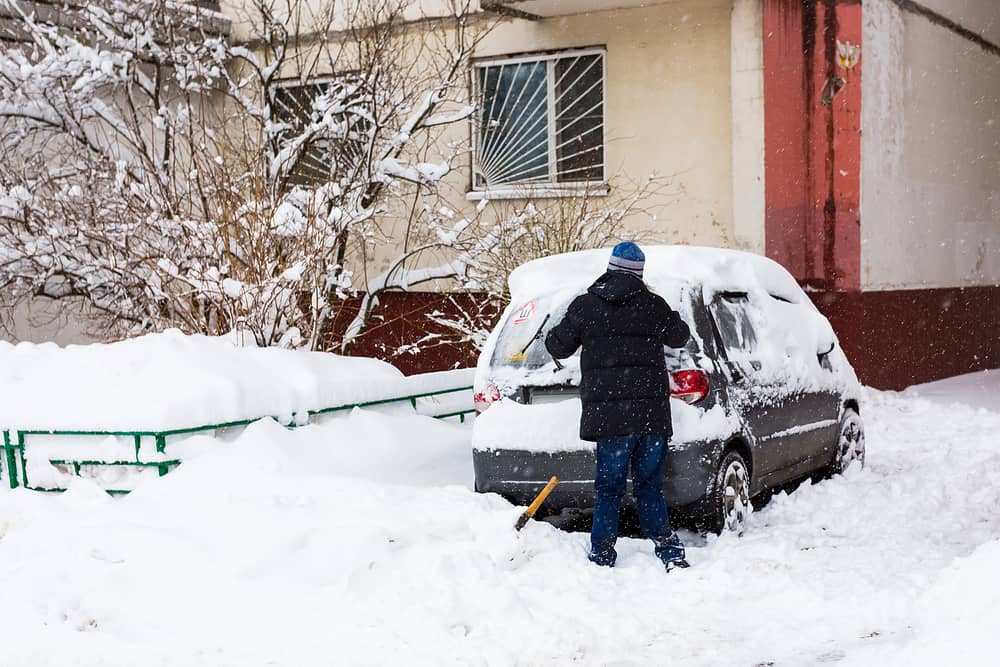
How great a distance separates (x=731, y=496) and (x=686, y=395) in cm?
69

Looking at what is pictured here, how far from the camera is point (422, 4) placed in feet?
49.4

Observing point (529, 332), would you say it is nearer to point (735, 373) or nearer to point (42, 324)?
point (735, 373)

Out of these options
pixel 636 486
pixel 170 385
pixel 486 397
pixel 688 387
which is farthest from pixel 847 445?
pixel 170 385

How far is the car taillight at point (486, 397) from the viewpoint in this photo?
6.70 metres

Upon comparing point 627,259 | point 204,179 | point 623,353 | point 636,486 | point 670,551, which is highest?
point 204,179

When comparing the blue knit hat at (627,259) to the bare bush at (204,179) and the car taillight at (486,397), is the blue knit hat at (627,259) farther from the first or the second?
the bare bush at (204,179)

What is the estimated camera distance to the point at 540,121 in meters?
14.7

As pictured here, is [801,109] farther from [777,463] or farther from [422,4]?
[777,463]

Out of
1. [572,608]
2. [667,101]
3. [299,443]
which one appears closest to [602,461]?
[572,608]

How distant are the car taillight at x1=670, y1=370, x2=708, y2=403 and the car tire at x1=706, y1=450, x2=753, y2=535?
1.30ft

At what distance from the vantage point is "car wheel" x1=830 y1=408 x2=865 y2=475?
27.7ft

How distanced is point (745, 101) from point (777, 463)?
702 cm

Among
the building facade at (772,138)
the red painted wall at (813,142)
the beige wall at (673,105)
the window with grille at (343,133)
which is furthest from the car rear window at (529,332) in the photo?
the beige wall at (673,105)

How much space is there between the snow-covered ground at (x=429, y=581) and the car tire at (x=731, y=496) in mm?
131
